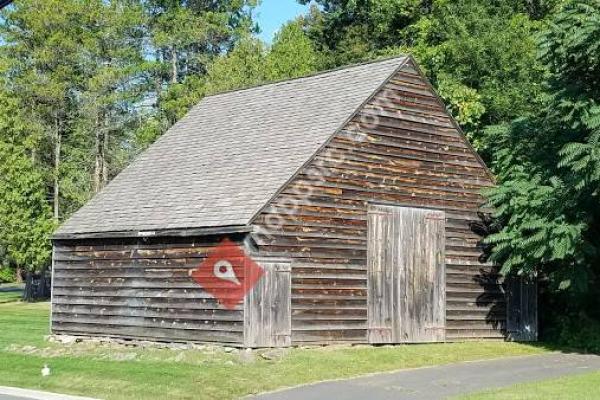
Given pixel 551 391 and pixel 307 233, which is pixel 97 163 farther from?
pixel 551 391

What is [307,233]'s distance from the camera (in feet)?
74.1

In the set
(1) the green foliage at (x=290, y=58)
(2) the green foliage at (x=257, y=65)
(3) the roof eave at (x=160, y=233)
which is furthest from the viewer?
(1) the green foliage at (x=290, y=58)

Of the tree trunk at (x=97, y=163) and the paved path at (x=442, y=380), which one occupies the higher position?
the tree trunk at (x=97, y=163)

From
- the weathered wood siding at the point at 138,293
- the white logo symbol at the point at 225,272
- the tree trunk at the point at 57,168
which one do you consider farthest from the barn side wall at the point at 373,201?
the tree trunk at the point at 57,168

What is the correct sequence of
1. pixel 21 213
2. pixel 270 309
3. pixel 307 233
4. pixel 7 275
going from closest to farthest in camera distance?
1. pixel 270 309
2. pixel 307 233
3. pixel 21 213
4. pixel 7 275

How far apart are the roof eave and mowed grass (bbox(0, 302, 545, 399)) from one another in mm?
2717

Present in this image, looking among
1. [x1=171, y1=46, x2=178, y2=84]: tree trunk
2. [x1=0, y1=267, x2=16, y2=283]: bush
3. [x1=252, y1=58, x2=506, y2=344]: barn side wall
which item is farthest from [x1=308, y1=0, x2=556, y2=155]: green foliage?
[x1=0, y1=267, x2=16, y2=283]: bush

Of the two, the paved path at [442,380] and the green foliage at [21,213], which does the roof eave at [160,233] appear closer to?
the paved path at [442,380]

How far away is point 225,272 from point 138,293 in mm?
3593

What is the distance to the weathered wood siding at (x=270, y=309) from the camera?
21358 mm

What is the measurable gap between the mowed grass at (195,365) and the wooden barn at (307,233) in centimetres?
70

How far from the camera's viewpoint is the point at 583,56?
22578 millimetres

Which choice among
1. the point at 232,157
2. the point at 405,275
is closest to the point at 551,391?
the point at 405,275

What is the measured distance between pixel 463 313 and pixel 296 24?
4612cm
